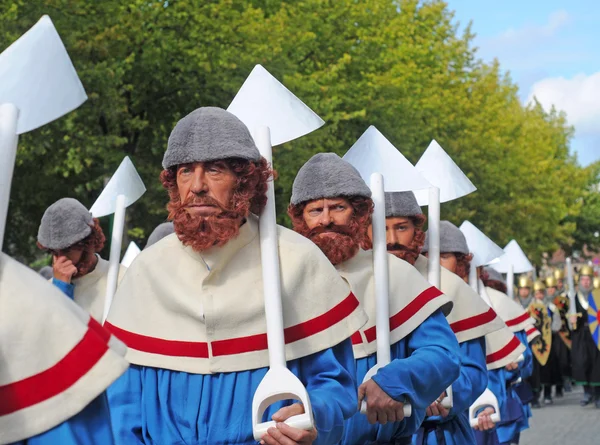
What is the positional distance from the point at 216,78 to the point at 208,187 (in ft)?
60.1

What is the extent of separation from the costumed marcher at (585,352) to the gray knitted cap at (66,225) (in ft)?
48.2

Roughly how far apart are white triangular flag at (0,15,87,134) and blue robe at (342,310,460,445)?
2330 mm

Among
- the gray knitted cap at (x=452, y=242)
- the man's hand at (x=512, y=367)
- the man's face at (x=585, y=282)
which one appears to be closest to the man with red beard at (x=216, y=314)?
the gray knitted cap at (x=452, y=242)

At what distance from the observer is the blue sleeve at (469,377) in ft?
21.4

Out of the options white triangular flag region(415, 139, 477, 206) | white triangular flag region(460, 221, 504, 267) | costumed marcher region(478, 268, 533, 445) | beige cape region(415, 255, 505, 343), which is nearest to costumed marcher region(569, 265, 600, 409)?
costumed marcher region(478, 268, 533, 445)

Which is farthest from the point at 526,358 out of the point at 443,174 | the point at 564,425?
the point at 564,425

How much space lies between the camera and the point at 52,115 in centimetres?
300

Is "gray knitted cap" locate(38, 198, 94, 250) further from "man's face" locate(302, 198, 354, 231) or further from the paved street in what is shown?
the paved street

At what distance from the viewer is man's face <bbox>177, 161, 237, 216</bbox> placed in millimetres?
4219

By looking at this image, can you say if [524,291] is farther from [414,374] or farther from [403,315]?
[414,374]

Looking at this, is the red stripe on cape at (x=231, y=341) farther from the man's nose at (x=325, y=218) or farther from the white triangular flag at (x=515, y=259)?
the white triangular flag at (x=515, y=259)

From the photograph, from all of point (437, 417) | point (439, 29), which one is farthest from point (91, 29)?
point (437, 417)

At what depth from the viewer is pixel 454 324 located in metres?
6.89

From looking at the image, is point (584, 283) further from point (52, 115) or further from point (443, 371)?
point (52, 115)
